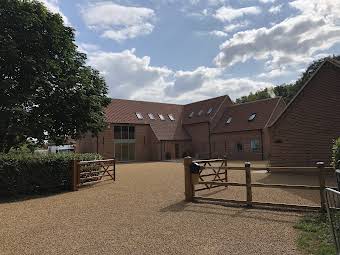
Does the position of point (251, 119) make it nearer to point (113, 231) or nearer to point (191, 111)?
point (191, 111)

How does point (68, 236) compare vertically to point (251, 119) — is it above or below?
below

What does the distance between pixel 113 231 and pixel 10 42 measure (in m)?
10.7

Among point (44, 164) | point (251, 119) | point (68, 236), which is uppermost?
point (251, 119)

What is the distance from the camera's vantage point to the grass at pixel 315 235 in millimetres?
5693

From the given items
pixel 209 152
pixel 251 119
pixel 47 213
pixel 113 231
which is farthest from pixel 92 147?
pixel 113 231

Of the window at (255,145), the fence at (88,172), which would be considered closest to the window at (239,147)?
the window at (255,145)

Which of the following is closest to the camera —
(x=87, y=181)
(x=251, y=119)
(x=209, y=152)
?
(x=87, y=181)

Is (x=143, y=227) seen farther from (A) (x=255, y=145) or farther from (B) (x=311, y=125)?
(A) (x=255, y=145)

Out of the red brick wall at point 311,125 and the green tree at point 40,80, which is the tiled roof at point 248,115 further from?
the green tree at point 40,80

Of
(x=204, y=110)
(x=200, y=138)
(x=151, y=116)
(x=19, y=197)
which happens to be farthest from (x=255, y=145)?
(x=19, y=197)

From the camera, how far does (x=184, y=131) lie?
46.2 metres

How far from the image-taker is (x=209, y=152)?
4291 cm

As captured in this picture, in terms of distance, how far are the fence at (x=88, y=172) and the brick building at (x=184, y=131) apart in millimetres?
21410

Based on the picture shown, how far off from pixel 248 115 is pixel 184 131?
9.28 m
